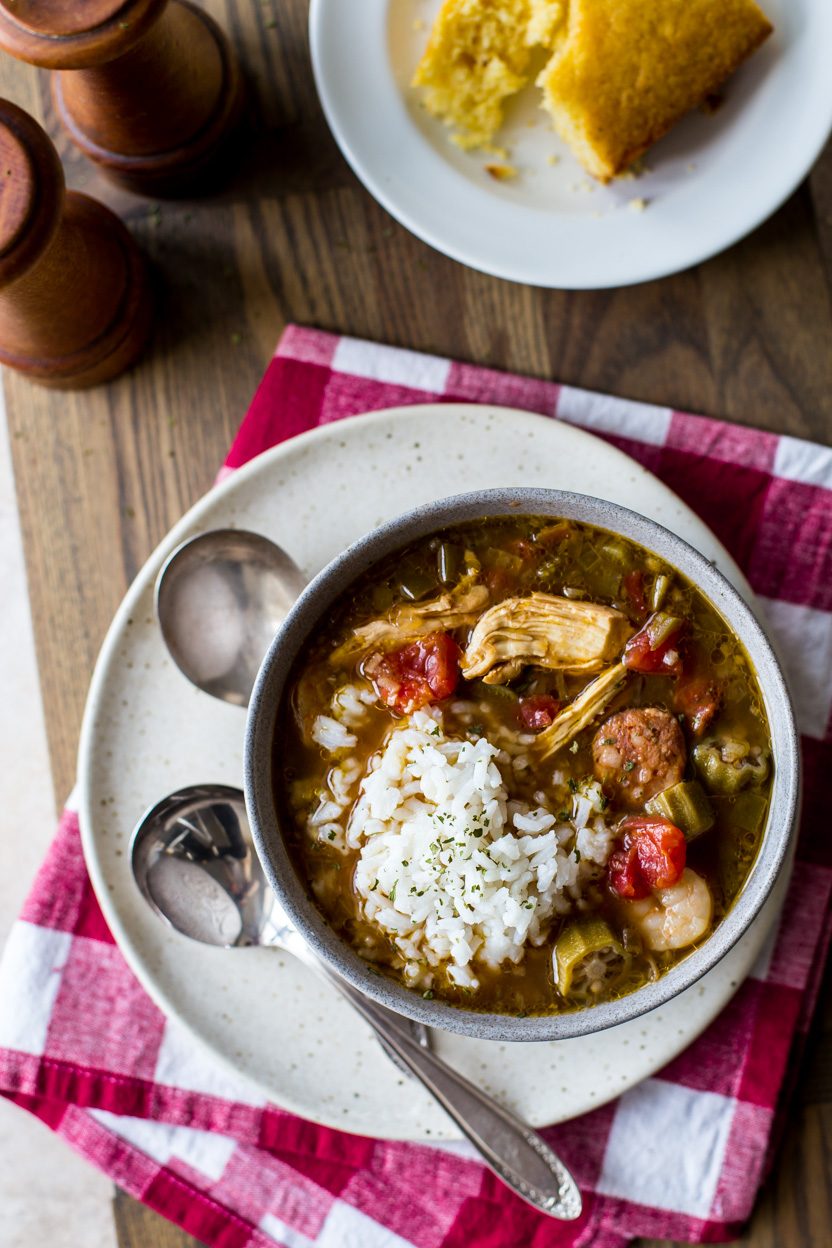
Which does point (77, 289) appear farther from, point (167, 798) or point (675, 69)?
point (675, 69)

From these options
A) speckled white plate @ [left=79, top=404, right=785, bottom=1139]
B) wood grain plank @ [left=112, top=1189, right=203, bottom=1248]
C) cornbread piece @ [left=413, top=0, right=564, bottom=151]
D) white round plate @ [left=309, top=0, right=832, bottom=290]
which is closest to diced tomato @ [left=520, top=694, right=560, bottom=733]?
speckled white plate @ [left=79, top=404, right=785, bottom=1139]

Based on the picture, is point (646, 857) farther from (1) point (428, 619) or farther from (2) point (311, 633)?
(2) point (311, 633)

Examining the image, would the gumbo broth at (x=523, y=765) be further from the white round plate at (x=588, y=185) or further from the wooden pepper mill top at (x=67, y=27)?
the wooden pepper mill top at (x=67, y=27)

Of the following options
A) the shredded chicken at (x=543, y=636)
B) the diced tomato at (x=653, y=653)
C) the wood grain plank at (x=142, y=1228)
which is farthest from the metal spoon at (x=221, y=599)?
the wood grain plank at (x=142, y=1228)

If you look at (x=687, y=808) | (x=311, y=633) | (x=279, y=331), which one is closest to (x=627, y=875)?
(x=687, y=808)

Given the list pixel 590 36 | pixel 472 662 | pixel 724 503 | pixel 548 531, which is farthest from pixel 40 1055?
pixel 590 36

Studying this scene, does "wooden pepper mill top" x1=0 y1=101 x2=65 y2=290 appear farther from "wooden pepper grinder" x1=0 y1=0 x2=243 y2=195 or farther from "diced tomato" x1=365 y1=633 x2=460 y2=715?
"diced tomato" x1=365 y1=633 x2=460 y2=715
